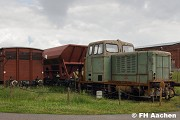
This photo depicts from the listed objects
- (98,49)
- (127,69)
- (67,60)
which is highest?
(98,49)

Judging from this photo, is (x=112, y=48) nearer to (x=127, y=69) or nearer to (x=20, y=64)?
(x=127, y=69)

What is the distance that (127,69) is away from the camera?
17.7 meters

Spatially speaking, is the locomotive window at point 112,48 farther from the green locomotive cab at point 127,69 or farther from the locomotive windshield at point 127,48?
the locomotive windshield at point 127,48

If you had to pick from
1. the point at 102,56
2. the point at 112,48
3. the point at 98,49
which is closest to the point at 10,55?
the point at 98,49

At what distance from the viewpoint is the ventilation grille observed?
1727 centimetres

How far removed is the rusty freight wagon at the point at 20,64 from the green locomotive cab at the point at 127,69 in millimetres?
4387

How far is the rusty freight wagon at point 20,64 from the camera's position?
21541 millimetres

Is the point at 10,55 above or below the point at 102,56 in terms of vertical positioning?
above

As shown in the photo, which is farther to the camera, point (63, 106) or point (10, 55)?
point (10, 55)

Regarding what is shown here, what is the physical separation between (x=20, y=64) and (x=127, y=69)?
839cm

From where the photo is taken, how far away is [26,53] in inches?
884

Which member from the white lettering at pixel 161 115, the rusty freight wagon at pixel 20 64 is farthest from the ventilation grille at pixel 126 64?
the rusty freight wagon at pixel 20 64

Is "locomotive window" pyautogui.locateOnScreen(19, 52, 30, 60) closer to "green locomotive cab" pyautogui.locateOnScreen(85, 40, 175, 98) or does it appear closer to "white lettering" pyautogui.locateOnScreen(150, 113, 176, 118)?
"green locomotive cab" pyautogui.locateOnScreen(85, 40, 175, 98)

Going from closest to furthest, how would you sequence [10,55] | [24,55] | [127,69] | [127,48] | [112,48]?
[127,69], [112,48], [127,48], [10,55], [24,55]
